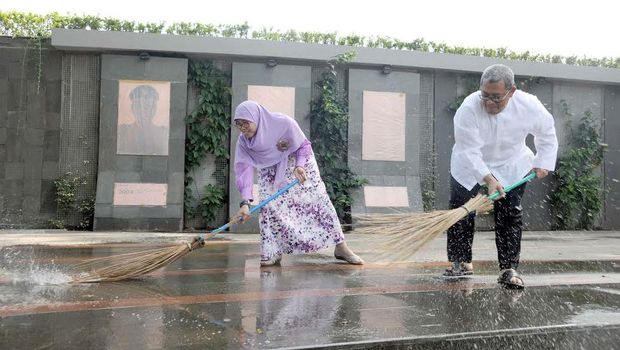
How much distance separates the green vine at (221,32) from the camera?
945cm

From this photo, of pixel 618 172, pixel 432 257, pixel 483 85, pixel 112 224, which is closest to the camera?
pixel 483 85

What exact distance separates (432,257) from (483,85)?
8.27 ft

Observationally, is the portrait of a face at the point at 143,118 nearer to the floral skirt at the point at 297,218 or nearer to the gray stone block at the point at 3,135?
the gray stone block at the point at 3,135

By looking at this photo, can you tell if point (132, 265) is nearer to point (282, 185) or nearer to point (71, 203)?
point (282, 185)

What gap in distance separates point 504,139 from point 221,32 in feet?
24.6

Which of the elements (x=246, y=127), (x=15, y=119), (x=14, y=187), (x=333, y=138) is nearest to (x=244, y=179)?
(x=246, y=127)

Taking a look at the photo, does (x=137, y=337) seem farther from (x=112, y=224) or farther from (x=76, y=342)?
(x=112, y=224)

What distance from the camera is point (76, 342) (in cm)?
219

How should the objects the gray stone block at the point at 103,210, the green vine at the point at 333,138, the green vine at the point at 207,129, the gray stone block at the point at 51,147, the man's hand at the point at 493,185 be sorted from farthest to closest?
1. the green vine at the point at 333,138
2. the green vine at the point at 207,129
3. the gray stone block at the point at 51,147
4. the gray stone block at the point at 103,210
5. the man's hand at the point at 493,185

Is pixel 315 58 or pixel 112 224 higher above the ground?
pixel 315 58

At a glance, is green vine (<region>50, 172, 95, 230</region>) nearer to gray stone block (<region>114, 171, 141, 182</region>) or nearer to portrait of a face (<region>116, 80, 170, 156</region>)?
gray stone block (<region>114, 171, 141, 182</region>)

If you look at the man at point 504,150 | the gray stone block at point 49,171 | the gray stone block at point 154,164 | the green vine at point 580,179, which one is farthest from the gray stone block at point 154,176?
the green vine at point 580,179

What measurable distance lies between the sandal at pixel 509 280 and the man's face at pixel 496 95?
3.77ft

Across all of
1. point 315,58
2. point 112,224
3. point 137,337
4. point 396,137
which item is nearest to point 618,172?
point 396,137
